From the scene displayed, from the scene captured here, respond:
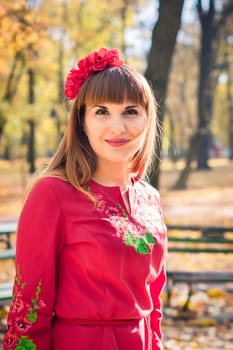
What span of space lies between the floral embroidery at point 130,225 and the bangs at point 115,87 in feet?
1.18

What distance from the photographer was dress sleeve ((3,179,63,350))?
1.81 meters

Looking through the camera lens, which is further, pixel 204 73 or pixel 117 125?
pixel 204 73

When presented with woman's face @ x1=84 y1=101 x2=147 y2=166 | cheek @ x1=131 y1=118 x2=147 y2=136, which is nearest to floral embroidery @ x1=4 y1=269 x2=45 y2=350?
woman's face @ x1=84 y1=101 x2=147 y2=166

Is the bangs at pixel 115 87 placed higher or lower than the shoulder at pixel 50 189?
higher

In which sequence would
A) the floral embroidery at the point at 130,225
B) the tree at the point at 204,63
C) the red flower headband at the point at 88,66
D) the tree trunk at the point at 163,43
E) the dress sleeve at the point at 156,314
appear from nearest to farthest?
the floral embroidery at the point at 130,225 < the red flower headband at the point at 88,66 < the dress sleeve at the point at 156,314 < the tree trunk at the point at 163,43 < the tree at the point at 204,63

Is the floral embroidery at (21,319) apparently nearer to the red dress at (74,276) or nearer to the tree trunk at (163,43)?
the red dress at (74,276)

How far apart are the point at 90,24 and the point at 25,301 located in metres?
24.0

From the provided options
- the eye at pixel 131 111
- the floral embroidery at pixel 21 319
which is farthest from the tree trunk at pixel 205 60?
the floral embroidery at pixel 21 319

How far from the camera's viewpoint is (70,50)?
88.4ft

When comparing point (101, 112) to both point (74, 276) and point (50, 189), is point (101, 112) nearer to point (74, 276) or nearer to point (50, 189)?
point (50, 189)

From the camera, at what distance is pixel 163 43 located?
18.1 ft

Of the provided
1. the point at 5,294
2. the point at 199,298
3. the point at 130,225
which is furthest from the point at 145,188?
the point at 199,298

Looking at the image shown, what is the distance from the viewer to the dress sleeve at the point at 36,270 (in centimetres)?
181

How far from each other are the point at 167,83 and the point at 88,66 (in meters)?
3.72
